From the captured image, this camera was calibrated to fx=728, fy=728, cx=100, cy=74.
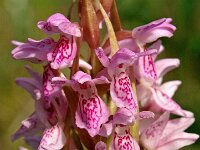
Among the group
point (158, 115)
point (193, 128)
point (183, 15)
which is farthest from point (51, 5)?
point (158, 115)

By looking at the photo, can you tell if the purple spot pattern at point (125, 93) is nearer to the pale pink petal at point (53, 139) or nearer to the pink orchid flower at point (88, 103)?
the pink orchid flower at point (88, 103)

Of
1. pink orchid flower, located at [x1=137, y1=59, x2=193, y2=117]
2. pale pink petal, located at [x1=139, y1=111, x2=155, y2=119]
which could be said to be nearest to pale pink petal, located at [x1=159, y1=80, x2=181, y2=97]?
pink orchid flower, located at [x1=137, y1=59, x2=193, y2=117]

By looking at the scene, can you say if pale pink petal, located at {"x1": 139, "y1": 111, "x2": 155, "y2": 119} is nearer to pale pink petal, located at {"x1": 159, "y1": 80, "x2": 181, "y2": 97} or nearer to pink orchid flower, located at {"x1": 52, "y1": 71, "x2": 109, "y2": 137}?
pink orchid flower, located at {"x1": 52, "y1": 71, "x2": 109, "y2": 137}

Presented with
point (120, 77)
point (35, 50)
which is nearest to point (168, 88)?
point (120, 77)

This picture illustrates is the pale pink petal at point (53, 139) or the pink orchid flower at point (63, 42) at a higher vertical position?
the pink orchid flower at point (63, 42)

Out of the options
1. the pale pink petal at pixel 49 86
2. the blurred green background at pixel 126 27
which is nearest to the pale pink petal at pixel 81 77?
the pale pink petal at pixel 49 86

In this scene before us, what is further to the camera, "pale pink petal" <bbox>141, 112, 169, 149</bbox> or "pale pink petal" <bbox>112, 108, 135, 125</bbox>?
"pale pink petal" <bbox>141, 112, 169, 149</bbox>
